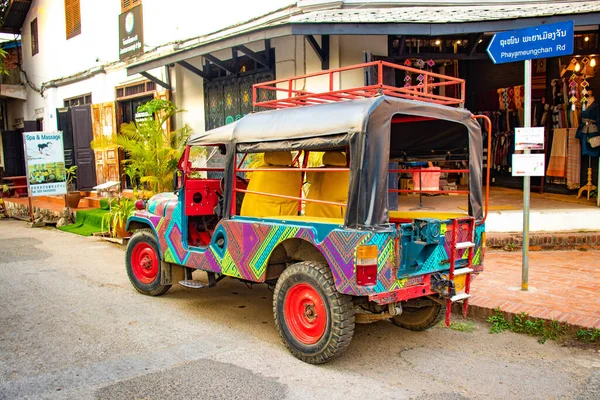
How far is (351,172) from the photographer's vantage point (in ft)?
13.5

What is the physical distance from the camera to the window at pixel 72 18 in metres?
16.8

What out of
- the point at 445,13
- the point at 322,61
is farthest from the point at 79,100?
the point at 445,13

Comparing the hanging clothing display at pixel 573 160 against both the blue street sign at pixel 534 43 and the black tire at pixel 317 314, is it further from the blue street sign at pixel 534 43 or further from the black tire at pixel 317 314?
the black tire at pixel 317 314

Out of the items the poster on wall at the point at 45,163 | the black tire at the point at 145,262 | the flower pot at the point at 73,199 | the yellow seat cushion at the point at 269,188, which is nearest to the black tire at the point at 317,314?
the yellow seat cushion at the point at 269,188

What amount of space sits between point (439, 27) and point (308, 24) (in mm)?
1942

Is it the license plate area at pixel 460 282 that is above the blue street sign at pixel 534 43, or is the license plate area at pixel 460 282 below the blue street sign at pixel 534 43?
below

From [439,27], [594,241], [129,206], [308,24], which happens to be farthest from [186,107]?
[594,241]

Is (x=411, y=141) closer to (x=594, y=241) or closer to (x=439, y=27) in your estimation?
(x=439, y=27)

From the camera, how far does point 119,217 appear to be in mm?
10758

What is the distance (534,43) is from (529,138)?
1.03m

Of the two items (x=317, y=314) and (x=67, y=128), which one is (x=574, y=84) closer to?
(x=317, y=314)

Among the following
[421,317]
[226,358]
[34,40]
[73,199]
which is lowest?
[226,358]

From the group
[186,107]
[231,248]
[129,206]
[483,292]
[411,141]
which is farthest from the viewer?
[186,107]

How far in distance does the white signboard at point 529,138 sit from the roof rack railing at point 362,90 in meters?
0.78
